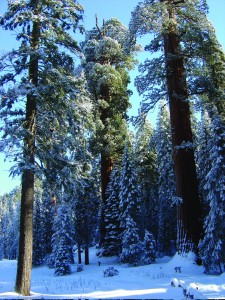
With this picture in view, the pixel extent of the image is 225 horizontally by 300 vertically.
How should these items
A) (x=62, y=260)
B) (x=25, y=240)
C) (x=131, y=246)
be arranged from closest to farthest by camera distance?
(x=25, y=240) < (x=131, y=246) < (x=62, y=260)

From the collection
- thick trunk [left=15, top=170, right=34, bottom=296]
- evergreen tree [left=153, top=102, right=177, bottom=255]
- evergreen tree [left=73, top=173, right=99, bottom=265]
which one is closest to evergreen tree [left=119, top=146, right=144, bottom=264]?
evergreen tree [left=153, top=102, right=177, bottom=255]

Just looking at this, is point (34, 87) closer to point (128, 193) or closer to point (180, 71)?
point (180, 71)

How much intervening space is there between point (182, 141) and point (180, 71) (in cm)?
349

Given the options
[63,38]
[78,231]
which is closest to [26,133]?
[63,38]

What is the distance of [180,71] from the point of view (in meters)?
16.1

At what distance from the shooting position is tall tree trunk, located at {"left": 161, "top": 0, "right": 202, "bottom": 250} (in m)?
14.6

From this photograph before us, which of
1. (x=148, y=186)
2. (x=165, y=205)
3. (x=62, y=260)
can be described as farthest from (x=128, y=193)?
(x=148, y=186)

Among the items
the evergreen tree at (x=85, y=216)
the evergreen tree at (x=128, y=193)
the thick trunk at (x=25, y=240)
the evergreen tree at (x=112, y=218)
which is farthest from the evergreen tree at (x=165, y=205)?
the thick trunk at (x=25, y=240)

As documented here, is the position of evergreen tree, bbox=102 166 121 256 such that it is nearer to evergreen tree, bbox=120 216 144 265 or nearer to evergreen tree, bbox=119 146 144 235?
evergreen tree, bbox=119 146 144 235

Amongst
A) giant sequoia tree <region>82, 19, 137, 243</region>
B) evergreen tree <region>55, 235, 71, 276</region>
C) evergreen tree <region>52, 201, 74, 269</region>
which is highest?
giant sequoia tree <region>82, 19, 137, 243</region>

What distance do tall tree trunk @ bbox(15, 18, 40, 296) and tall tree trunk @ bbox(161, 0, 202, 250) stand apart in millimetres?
6653

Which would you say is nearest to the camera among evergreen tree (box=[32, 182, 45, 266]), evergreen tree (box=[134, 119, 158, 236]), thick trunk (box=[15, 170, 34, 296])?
thick trunk (box=[15, 170, 34, 296])

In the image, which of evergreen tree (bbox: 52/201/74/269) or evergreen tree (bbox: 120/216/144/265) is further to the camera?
evergreen tree (bbox: 52/201/74/269)

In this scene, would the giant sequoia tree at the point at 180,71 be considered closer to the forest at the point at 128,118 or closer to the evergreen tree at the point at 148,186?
the forest at the point at 128,118
